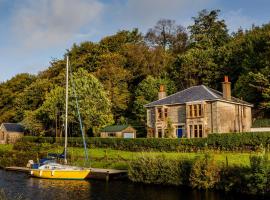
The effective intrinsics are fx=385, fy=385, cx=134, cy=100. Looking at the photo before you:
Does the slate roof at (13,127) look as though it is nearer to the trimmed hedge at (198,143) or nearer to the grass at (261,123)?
the trimmed hedge at (198,143)

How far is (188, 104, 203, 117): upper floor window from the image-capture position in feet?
196

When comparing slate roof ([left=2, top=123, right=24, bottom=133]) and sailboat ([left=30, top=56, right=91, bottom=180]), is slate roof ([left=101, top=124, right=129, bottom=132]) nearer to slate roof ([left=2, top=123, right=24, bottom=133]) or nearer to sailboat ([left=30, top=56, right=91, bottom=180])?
sailboat ([left=30, top=56, right=91, bottom=180])

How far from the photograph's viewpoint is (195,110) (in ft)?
198

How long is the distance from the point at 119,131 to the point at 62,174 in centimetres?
2614

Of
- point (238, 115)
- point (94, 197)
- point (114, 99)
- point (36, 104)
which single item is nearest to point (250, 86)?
point (238, 115)

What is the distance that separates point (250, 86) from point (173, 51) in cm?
4294

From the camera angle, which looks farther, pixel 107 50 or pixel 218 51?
pixel 107 50

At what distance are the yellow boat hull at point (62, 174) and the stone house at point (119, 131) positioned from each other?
24.6 m

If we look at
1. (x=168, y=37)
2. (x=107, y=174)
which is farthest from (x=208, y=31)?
(x=107, y=174)

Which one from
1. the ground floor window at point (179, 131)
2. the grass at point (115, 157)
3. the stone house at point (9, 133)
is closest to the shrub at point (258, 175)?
the grass at point (115, 157)

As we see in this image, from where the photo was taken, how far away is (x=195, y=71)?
85.4 m

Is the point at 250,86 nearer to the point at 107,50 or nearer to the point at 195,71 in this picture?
the point at 195,71

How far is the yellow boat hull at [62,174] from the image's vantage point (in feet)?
143

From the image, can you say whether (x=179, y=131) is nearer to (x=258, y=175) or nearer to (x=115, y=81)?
(x=115, y=81)
